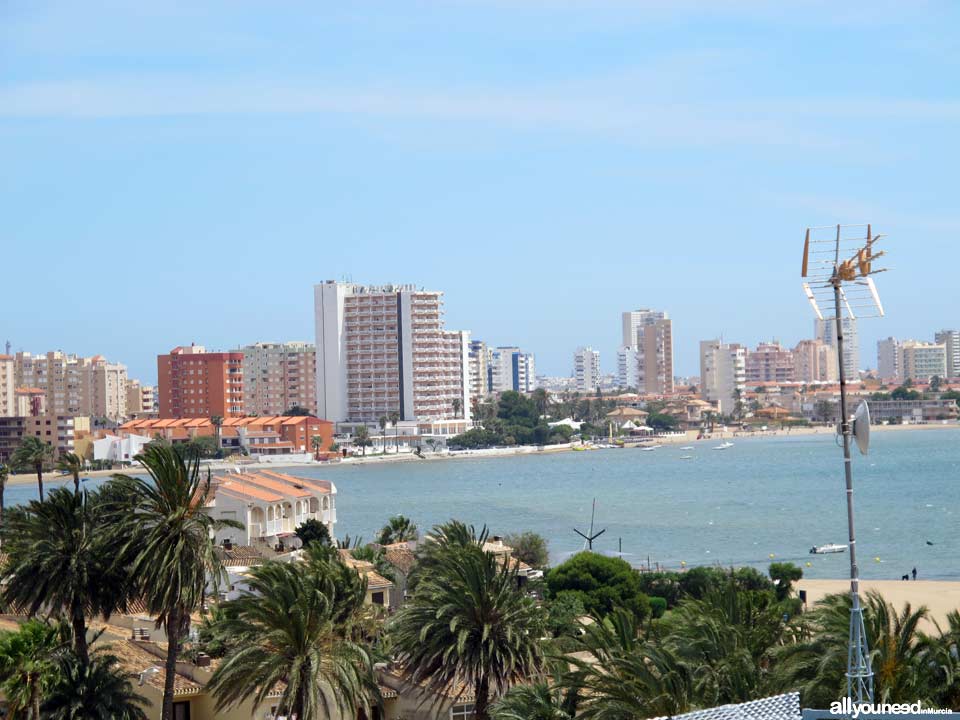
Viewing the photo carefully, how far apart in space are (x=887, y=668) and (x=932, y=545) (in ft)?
153

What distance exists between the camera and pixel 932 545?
56.8m

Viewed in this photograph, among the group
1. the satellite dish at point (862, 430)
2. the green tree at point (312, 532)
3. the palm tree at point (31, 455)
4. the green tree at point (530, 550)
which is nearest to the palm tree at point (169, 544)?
the satellite dish at point (862, 430)

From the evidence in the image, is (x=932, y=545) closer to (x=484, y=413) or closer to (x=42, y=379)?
(x=484, y=413)

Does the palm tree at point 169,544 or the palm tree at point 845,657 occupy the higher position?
the palm tree at point 169,544

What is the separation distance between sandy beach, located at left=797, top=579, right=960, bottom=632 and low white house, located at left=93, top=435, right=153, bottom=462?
100823 mm

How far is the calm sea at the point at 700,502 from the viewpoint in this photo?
56.6 metres

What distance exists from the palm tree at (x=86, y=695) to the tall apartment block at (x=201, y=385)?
134916 mm

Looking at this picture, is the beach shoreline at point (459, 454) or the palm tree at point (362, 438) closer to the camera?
the beach shoreline at point (459, 454)

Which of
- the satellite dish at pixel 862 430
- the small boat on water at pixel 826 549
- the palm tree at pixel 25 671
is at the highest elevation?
the satellite dish at pixel 862 430

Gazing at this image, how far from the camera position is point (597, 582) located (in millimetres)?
32562

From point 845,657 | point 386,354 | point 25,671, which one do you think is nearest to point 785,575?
point 845,657

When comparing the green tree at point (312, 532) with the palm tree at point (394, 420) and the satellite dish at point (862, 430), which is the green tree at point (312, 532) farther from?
the palm tree at point (394, 420)

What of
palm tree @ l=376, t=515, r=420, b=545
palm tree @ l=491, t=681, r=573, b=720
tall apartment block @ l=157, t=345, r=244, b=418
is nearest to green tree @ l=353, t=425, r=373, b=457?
tall apartment block @ l=157, t=345, r=244, b=418

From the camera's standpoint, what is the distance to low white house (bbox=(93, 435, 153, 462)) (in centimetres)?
13538
